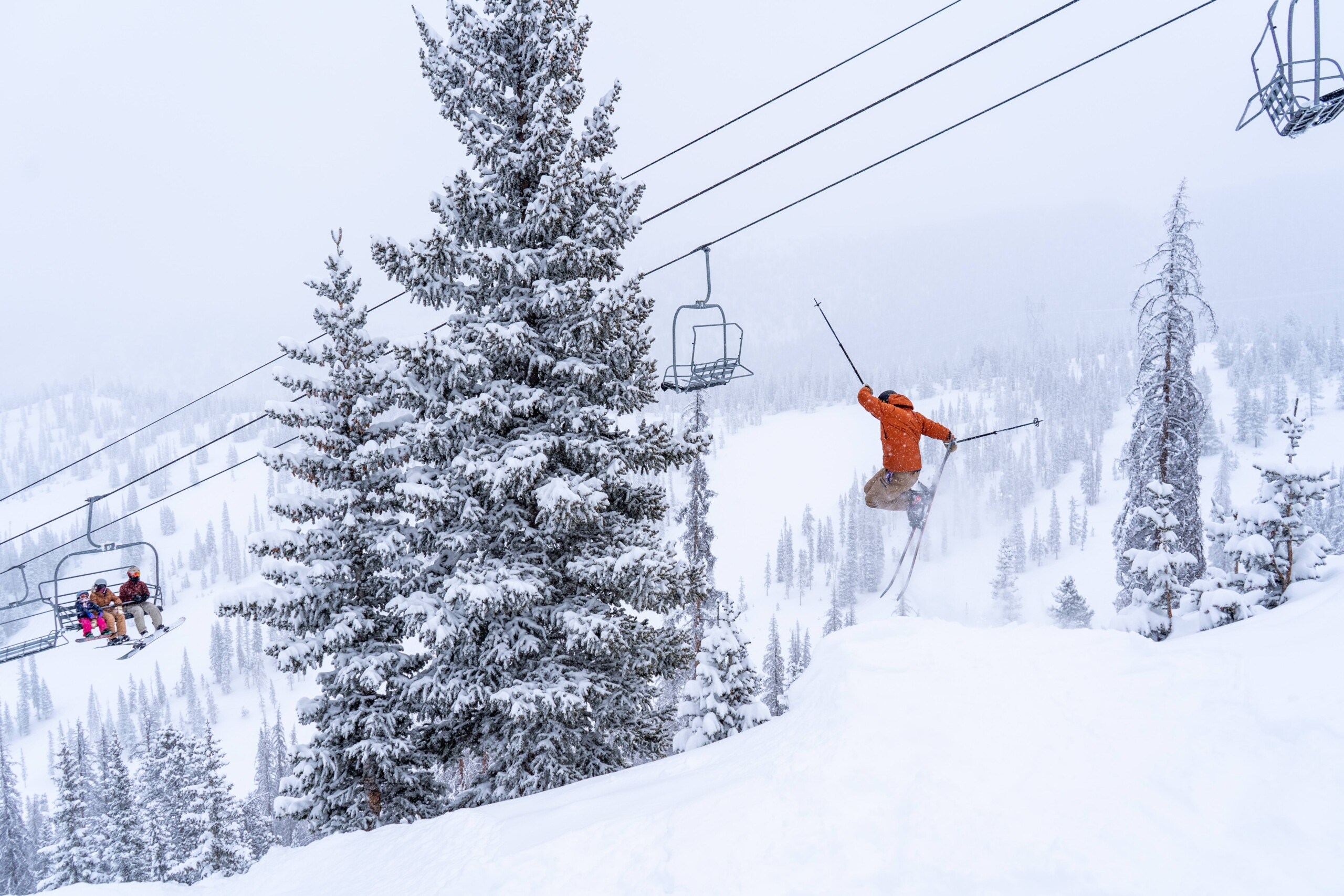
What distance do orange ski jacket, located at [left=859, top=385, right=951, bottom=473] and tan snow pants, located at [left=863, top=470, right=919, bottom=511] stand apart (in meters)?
0.25

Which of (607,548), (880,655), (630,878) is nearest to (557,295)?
(607,548)

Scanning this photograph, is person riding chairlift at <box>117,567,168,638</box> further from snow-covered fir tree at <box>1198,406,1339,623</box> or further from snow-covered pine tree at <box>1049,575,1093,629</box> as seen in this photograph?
snow-covered pine tree at <box>1049,575,1093,629</box>

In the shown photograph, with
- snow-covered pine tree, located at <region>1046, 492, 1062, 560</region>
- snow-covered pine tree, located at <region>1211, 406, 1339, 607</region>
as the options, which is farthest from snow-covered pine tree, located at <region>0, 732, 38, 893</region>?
snow-covered pine tree, located at <region>1046, 492, 1062, 560</region>

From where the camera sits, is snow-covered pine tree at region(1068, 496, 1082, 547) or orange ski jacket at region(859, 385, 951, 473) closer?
orange ski jacket at region(859, 385, 951, 473)

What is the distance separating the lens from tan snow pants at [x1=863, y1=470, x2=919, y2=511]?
1076 cm

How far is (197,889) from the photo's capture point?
9812 mm

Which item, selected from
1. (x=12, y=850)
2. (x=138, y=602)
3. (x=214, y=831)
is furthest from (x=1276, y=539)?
(x=12, y=850)

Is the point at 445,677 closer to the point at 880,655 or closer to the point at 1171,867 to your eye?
the point at 880,655

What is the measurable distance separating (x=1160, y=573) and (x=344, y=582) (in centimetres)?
1579

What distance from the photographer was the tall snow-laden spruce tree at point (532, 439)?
9.35 m

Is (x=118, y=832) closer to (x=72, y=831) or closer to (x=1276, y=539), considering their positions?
(x=72, y=831)

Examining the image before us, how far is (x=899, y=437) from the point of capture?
402 inches

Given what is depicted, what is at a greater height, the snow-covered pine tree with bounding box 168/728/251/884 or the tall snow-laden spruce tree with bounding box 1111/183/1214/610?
the tall snow-laden spruce tree with bounding box 1111/183/1214/610

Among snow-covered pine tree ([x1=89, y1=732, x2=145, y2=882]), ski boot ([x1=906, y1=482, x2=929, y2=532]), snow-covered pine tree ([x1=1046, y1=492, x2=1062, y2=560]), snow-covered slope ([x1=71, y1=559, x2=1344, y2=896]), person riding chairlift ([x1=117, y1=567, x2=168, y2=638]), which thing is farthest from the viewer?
snow-covered pine tree ([x1=1046, y1=492, x2=1062, y2=560])
